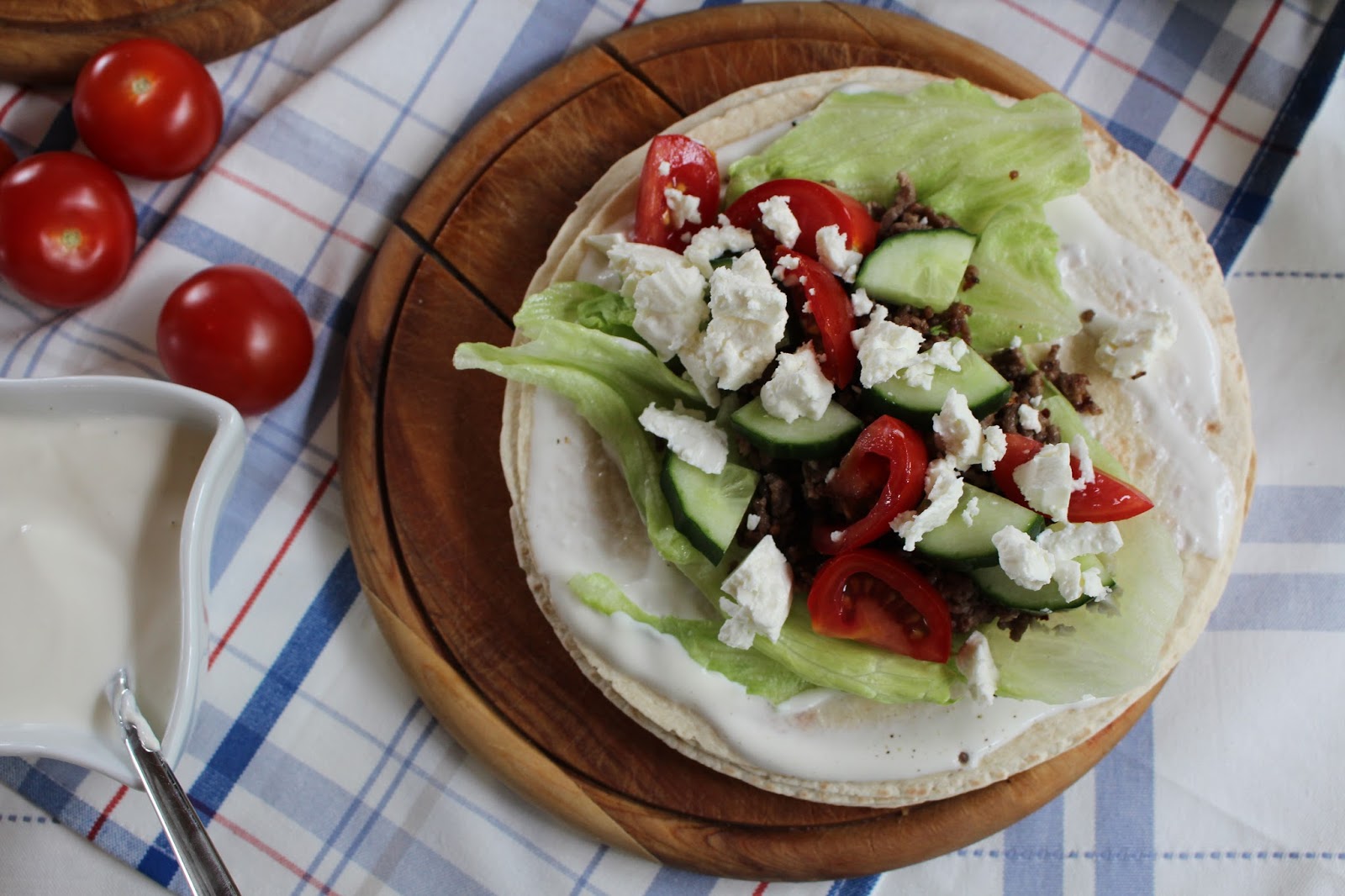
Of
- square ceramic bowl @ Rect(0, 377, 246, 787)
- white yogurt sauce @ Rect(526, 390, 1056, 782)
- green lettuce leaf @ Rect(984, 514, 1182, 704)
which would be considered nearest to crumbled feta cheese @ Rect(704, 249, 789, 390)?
white yogurt sauce @ Rect(526, 390, 1056, 782)

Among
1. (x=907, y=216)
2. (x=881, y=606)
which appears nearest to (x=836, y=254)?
(x=907, y=216)

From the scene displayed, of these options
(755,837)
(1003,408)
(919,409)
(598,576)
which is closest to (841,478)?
(919,409)

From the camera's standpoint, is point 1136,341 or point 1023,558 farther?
point 1136,341

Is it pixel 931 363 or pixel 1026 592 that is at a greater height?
pixel 931 363

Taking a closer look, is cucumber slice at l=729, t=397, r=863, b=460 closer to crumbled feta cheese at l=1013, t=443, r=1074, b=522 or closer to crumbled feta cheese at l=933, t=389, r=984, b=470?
crumbled feta cheese at l=933, t=389, r=984, b=470

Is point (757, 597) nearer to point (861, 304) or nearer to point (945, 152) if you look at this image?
point (861, 304)

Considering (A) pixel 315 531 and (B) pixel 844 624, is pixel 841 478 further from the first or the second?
(A) pixel 315 531
